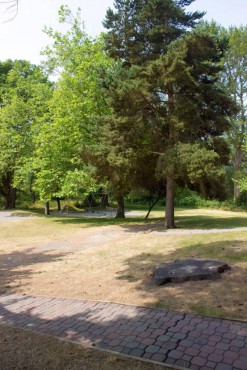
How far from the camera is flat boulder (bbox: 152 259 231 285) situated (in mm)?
6496

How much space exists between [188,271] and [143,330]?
2425 mm

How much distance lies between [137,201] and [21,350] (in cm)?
4401

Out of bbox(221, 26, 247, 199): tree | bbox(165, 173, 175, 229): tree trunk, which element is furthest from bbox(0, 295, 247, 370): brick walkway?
bbox(221, 26, 247, 199): tree

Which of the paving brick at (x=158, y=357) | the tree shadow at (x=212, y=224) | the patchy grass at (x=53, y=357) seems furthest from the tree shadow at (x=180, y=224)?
the paving brick at (x=158, y=357)

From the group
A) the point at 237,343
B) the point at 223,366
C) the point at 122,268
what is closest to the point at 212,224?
the point at 122,268

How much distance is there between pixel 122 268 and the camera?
820 centimetres

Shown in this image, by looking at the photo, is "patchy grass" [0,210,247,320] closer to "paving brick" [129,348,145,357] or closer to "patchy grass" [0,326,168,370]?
"paving brick" [129,348,145,357]

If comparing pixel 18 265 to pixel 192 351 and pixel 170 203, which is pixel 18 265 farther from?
pixel 170 203

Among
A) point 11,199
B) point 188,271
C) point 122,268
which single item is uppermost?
point 11,199

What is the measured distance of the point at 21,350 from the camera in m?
4.12

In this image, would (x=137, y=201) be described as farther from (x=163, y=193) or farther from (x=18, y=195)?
(x=163, y=193)

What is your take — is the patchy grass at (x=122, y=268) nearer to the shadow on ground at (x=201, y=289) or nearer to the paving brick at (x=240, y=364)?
the shadow on ground at (x=201, y=289)

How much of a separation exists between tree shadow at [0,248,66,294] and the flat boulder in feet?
10.2

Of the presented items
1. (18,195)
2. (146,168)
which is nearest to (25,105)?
(18,195)
